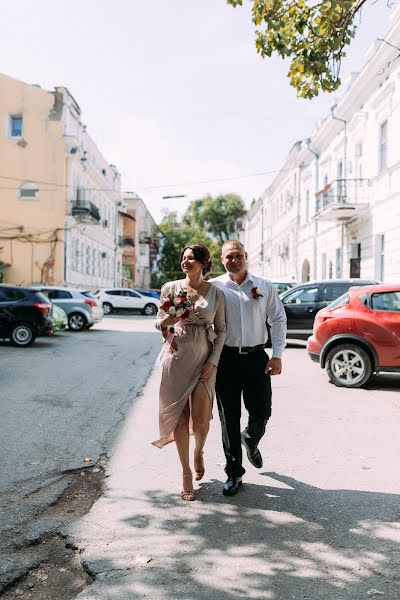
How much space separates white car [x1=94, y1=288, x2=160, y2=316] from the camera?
34.8m

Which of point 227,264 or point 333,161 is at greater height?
point 333,161

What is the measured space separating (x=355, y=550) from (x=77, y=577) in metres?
1.56

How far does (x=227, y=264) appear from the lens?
452 centimetres

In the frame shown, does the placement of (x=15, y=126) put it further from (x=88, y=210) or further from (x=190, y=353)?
(x=190, y=353)

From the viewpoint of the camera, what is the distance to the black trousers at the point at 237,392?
4.43 metres

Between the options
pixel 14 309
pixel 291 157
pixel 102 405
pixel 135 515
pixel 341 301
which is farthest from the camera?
pixel 291 157

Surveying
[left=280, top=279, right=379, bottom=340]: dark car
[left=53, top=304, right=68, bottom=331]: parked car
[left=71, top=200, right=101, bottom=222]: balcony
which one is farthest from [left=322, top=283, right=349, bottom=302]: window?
[left=71, top=200, right=101, bottom=222]: balcony

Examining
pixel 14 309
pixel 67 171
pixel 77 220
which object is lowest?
pixel 14 309

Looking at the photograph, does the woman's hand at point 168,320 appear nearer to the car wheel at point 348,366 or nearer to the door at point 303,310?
the car wheel at point 348,366

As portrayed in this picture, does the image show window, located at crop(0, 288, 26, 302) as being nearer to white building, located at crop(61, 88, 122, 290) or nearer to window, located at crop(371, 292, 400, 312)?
window, located at crop(371, 292, 400, 312)

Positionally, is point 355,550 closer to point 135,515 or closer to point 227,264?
point 135,515

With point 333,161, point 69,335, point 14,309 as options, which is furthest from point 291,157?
point 14,309

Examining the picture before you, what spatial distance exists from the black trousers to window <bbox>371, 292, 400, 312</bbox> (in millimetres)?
5219

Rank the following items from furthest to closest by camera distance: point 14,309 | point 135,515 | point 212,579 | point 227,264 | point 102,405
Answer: point 14,309 < point 102,405 < point 227,264 < point 135,515 < point 212,579
